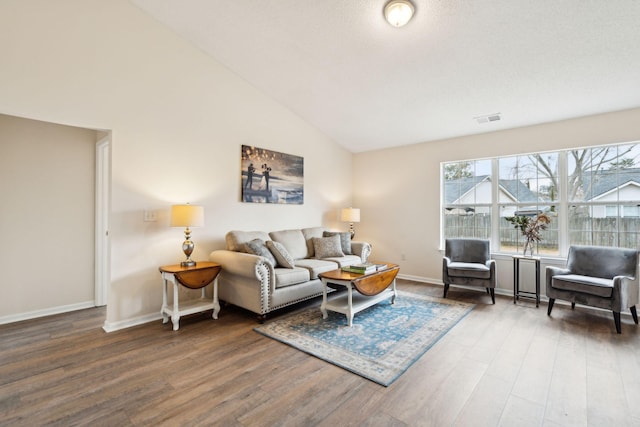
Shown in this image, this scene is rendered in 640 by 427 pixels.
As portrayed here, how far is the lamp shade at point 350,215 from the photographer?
5.39 metres

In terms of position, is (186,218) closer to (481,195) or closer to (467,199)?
(467,199)

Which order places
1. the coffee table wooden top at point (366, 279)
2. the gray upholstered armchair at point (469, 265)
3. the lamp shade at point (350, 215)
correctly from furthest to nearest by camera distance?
the lamp shade at point (350, 215)
the gray upholstered armchair at point (469, 265)
the coffee table wooden top at point (366, 279)

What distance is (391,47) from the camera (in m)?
3.11

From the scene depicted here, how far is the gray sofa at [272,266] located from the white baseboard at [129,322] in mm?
716

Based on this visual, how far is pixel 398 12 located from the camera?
2.59 meters

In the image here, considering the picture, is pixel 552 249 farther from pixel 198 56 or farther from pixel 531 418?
pixel 198 56

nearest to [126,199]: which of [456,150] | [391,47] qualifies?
[391,47]

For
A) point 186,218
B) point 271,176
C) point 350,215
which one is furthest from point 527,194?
point 186,218

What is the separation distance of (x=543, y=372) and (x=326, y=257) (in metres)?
2.73

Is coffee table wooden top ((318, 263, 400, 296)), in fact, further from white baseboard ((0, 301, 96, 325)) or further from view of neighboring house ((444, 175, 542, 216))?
white baseboard ((0, 301, 96, 325))

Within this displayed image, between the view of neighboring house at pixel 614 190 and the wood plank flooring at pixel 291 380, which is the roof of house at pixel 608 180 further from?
the wood plank flooring at pixel 291 380

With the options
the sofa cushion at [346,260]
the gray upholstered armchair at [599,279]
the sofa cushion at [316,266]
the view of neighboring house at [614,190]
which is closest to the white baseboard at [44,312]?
the sofa cushion at [316,266]

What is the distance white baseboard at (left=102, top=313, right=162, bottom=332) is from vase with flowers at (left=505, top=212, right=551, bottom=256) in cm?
456

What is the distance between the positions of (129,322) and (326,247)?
2.50 m
